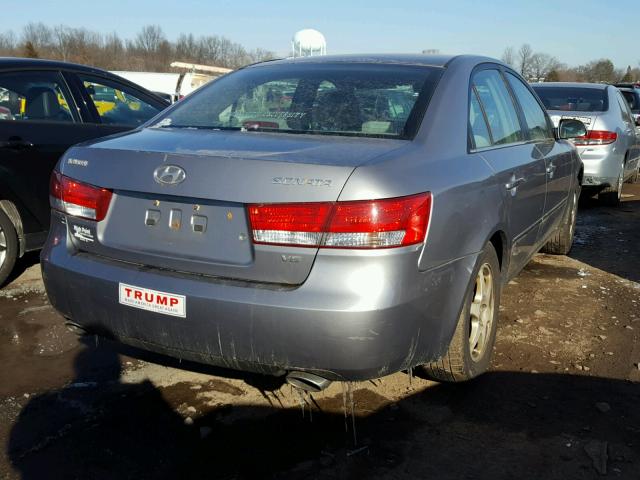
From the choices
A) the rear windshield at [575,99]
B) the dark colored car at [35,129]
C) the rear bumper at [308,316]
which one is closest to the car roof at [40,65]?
the dark colored car at [35,129]

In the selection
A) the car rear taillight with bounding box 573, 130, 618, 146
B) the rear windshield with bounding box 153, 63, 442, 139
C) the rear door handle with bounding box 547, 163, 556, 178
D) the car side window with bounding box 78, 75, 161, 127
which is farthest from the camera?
the car rear taillight with bounding box 573, 130, 618, 146

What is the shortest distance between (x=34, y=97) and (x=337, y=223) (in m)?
3.61

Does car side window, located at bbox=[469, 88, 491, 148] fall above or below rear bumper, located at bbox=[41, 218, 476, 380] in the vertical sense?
above

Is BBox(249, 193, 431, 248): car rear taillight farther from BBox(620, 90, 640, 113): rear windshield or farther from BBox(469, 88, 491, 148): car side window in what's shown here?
BBox(620, 90, 640, 113): rear windshield

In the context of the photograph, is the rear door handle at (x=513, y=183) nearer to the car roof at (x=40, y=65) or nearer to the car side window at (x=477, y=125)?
the car side window at (x=477, y=125)

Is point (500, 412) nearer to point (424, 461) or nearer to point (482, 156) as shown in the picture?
point (424, 461)

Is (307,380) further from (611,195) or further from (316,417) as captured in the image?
(611,195)

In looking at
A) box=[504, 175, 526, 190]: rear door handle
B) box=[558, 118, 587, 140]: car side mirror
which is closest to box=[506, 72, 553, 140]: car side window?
box=[558, 118, 587, 140]: car side mirror

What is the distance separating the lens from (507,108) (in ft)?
12.8

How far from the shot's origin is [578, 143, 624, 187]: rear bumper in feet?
25.4

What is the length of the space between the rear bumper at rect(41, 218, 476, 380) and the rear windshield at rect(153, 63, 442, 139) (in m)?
0.71

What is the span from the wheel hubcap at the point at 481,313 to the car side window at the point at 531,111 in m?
1.35

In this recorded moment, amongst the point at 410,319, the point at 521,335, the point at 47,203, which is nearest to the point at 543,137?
the point at 521,335

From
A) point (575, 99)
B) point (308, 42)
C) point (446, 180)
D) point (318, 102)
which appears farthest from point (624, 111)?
point (308, 42)
